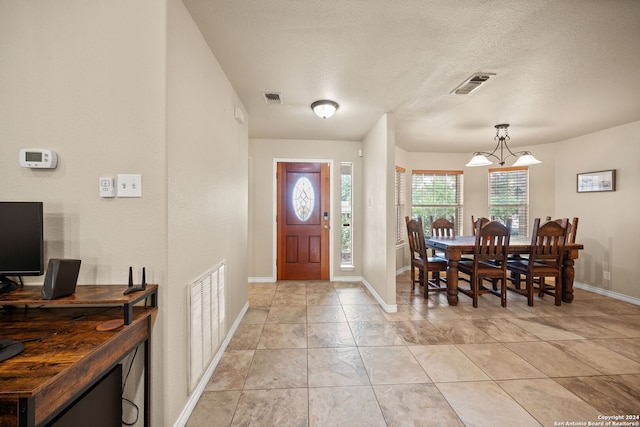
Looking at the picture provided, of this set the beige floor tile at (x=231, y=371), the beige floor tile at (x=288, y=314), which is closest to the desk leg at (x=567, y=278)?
the beige floor tile at (x=288, y=314)

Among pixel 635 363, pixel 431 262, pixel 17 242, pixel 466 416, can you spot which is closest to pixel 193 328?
pixel 17 242

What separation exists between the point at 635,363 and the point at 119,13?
444 cm

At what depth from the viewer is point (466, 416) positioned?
1.58 metres

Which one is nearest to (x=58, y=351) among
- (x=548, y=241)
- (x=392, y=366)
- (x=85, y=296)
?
(x=85, y=296)

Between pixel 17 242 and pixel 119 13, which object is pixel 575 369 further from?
pixel 119 13

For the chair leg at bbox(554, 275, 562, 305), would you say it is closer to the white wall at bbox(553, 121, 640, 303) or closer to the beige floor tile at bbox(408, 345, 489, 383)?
the white wall at bbox(553, 121, 640, 303)

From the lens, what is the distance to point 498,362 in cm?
213

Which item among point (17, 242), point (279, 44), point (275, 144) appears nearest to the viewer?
point (17, 242)

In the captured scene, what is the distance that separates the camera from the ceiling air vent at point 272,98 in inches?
106

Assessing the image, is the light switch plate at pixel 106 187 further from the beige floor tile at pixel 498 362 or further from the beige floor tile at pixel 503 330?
the beige floor tile at pixel 503 330

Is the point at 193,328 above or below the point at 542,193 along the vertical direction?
below

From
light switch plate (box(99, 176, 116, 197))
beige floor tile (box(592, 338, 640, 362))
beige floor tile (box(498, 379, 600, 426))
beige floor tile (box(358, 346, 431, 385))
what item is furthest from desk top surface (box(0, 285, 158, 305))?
beige floor tile (box(592, 338, 640, 362))

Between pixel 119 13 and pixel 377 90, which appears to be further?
pixel 377 90

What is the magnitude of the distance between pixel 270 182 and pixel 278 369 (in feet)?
9.99
